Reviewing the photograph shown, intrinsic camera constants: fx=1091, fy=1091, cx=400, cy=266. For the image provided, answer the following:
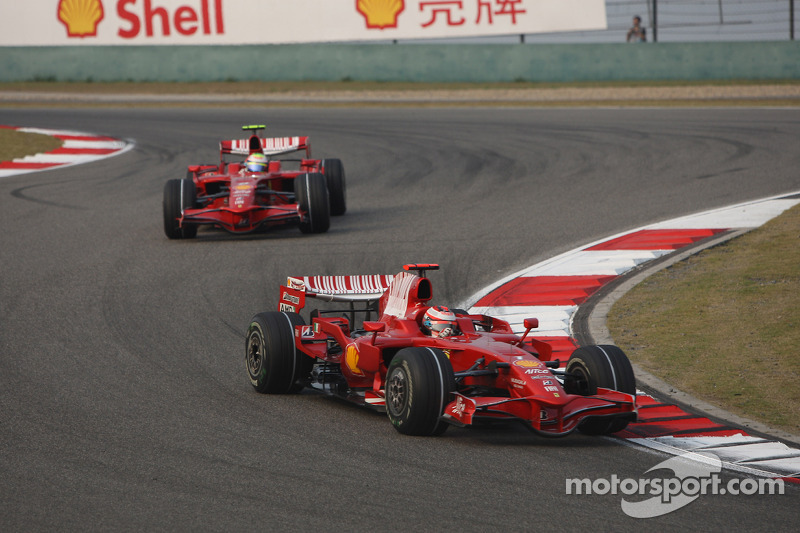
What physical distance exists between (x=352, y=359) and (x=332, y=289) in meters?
1.10

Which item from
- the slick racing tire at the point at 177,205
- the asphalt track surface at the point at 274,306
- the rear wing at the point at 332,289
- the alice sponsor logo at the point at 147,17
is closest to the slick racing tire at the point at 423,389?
the asphalt track surface at the point at 274,306

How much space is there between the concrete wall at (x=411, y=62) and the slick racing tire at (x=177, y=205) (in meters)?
18.9

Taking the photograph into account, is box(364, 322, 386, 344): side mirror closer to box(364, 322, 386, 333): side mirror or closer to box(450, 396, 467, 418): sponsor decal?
box(364, 322, 386, 333): side mirror

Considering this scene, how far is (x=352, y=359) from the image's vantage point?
753 cm

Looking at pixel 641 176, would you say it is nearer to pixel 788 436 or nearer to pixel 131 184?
pixel 131 184

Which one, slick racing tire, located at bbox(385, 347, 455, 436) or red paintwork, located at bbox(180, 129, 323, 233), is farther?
red paintwork, located at bbox(180, 129, 323, 233)

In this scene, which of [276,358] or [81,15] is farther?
[81,15]

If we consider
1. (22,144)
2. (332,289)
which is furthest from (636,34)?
(332,289)

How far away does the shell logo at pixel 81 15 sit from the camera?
108ft

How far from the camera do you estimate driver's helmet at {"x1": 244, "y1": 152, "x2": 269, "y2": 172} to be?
1446 cm

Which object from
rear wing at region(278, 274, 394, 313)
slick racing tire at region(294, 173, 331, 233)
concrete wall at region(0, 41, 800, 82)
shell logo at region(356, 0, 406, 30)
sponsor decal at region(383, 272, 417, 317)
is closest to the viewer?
sponsor decal at region(383, 272, 417, 317)

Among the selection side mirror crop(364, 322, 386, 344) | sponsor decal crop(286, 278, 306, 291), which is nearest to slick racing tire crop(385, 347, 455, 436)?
side mirror crop(364, 322, 386, 344)

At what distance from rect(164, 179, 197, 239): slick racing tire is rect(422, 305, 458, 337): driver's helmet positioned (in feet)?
22.4

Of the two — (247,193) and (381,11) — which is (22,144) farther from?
(381,11)
